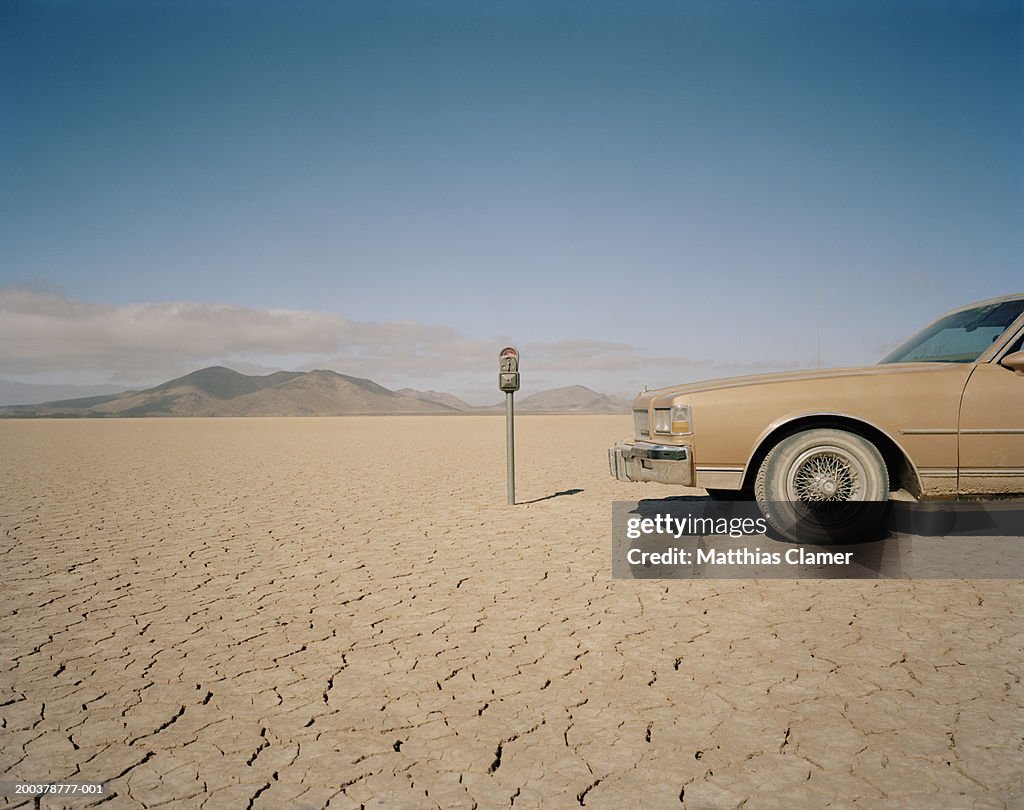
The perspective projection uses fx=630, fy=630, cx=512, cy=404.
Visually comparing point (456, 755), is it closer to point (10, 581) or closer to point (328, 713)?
point (328, 713)

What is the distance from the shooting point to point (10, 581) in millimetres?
4988

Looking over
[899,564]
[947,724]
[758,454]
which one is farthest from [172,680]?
[899,564]

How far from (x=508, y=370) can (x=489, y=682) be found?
4784 millimetres

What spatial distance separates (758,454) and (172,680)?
415 cm

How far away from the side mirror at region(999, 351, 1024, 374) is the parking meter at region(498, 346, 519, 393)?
452cm

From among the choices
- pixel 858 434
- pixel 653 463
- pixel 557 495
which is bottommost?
pixel 557 495

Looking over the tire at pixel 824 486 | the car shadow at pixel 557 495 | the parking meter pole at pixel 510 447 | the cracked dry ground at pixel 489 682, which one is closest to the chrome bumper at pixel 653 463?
the tire at pixel 824 486

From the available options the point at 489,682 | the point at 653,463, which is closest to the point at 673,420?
the point at 653,463

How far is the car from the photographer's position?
4445 millimetres

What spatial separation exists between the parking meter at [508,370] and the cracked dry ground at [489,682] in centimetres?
209

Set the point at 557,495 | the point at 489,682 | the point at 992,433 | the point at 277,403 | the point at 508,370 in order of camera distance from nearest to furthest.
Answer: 1. the point at 489,682
2. the point at 992,433
3. the point at 508,370
4. the point at 557,495
5. the point at 277,403

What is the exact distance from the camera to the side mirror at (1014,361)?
13.9ft
